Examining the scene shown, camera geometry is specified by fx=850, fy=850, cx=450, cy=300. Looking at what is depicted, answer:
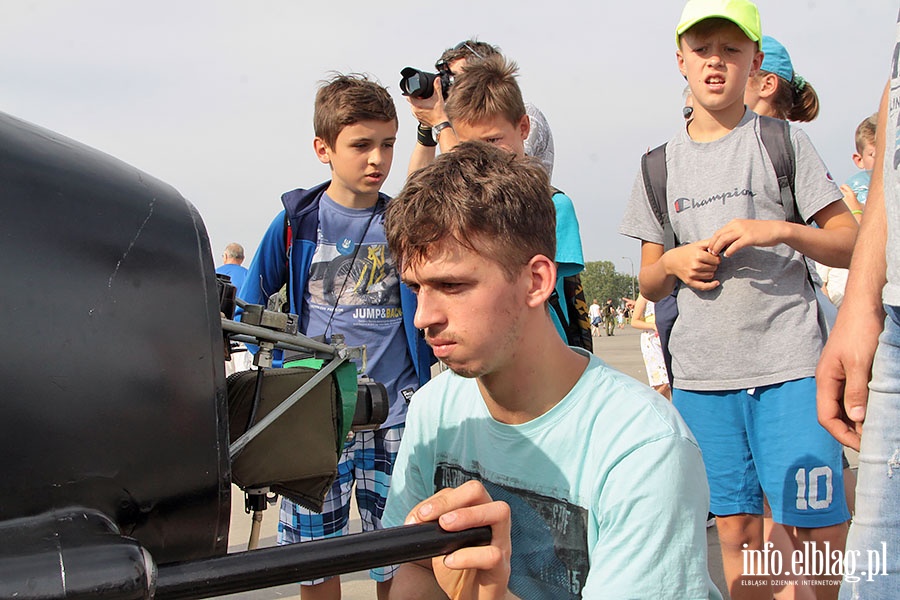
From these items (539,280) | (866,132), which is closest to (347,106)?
(539,280)

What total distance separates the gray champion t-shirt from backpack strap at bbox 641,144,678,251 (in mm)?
41

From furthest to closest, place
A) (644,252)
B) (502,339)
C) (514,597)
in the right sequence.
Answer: (644,252)
(502,339)
(514,597)

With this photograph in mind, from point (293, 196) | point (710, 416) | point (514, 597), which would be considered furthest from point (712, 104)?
point (514, 597)

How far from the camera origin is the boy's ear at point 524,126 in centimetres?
328

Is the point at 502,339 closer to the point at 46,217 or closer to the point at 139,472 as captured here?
the point at 139,472

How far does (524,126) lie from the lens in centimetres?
335

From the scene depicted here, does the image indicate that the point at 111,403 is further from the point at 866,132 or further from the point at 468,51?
the point at 866,132

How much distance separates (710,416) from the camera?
291cm

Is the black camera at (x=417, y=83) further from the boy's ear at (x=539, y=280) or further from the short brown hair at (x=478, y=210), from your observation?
the boy's ear at (x=539, y=280)

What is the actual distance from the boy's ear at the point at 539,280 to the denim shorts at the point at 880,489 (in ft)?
2.23

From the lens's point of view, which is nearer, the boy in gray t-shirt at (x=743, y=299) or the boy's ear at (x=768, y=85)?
the boy in gray t-shirt at (x=743, y=299)

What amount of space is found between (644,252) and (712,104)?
23.0 inches

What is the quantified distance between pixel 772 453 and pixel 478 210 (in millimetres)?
1559

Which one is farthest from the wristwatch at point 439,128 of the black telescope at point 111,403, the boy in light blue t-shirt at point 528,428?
the black telescope at point 111,403
